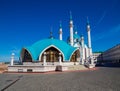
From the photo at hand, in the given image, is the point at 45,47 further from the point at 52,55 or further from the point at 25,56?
the point at 25,56

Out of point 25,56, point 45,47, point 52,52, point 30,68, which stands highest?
point 45,47

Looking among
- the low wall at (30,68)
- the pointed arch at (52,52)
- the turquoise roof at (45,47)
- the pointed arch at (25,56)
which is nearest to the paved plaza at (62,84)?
the low wall at (30,68)

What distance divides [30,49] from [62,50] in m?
8.68

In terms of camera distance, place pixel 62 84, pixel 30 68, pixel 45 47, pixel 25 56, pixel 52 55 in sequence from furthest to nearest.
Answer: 1. pixel 25 56
2. pixel 52 55
3. pixel 45 47
4. pixel 30 68
5. pixel 62 84

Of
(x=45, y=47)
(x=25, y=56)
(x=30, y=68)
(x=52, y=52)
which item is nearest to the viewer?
(x=30, y=68)

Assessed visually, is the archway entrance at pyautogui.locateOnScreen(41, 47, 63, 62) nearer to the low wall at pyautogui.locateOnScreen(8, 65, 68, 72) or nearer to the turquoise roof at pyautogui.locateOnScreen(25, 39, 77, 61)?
the turquoise roof at pyautogui.locateOnScreen(25, 39, 77, 61)

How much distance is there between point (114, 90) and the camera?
8.49 meters

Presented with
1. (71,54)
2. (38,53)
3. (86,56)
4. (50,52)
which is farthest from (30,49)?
(86,56)

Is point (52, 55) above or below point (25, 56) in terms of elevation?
above

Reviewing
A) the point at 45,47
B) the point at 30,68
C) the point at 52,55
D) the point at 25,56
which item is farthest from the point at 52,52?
the point at 30,68

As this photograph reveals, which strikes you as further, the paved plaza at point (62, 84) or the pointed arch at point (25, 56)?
the pointed arch at point (25, 56)

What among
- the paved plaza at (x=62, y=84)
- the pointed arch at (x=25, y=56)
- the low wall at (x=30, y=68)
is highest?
the pointed arch at (x=25, y=56)

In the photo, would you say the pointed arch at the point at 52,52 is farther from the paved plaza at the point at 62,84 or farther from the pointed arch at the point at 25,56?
the paved plaza at the point at 62,84

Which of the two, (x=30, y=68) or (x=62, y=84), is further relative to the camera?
(x=30, y=68)
